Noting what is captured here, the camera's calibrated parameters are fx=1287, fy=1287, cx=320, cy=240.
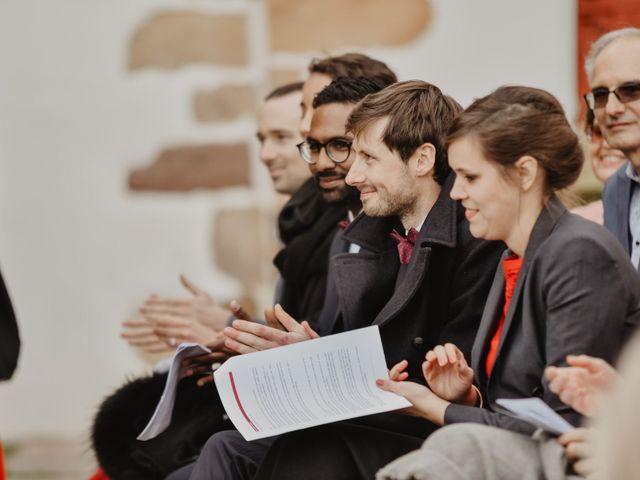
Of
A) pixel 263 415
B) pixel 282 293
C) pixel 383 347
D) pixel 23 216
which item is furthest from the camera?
pixel 23 216

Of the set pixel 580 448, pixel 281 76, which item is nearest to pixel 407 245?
pixel 580 448

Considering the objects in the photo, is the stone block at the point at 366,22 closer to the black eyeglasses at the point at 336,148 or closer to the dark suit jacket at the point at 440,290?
the black eyeglasses at the point at 336,148

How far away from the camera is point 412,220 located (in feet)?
11.1

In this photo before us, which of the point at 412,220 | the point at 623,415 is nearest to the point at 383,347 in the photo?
the point at 412,220

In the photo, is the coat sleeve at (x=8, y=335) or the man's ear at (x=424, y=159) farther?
the coat sleeve at (x=8, y=335)

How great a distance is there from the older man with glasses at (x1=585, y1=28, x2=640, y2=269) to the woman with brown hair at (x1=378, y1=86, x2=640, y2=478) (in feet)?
2.47

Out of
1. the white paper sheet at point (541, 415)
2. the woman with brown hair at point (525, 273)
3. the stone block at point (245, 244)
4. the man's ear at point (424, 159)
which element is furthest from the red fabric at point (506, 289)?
the stone block at point (245, 244)

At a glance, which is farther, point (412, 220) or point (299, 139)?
point (299, 139)

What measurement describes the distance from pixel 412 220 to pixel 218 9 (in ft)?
8.09

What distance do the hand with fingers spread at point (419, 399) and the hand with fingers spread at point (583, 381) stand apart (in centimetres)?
39

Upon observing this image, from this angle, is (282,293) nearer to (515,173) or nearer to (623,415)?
(515,173)

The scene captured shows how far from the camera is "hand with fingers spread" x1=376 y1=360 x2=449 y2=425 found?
2.83 m

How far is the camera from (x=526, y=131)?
9.14 feet

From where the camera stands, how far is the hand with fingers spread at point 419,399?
9.29 feet
